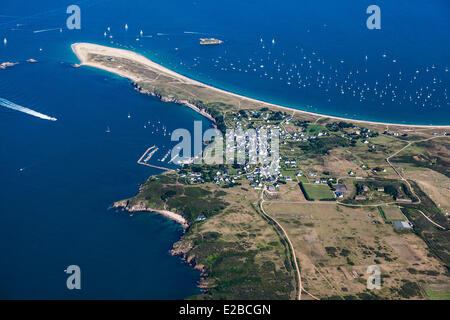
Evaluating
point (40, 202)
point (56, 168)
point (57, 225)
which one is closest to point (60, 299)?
point (57, 225)

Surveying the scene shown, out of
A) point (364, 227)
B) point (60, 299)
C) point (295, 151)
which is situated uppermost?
point (295, 151)

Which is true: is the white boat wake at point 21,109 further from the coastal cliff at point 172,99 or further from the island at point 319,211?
the island at point 319,211

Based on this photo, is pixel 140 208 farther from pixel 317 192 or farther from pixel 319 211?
pixel 317 192

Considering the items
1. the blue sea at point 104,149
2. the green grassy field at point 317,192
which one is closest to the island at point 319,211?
the green grassy field at point 317,192

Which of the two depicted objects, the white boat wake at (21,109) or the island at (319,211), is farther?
the white boat wake at (21,109)

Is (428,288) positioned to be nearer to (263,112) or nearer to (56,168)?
(263,112)

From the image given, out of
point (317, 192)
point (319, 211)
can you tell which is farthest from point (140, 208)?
point (317, 192)
